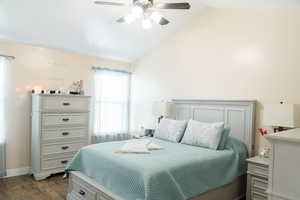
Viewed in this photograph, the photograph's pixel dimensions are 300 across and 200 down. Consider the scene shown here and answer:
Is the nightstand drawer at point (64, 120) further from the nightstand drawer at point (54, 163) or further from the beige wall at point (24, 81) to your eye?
the nightstand drawer at point (54, 163)

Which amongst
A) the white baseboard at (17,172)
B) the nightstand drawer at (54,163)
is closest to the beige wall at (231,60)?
the nightstand drawer at (54,163)

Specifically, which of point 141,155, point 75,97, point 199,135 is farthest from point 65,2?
point 199,135

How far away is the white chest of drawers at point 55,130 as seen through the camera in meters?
3.66

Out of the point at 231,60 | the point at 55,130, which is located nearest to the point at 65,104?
the point at 55,130

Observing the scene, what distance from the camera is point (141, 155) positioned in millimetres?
2525

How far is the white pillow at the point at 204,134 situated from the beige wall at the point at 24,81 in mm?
2604

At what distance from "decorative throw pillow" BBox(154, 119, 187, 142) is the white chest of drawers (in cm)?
149

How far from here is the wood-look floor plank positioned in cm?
305

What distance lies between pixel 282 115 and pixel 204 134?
993 millimetres

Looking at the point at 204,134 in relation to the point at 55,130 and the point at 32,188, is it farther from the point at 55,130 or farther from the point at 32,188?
the point at 32,188

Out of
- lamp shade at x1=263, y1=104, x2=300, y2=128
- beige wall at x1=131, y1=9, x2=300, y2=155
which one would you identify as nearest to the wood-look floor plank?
beige wall at x1=131, y1=9, x2=300, y2=155

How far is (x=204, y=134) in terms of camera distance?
3.12 m

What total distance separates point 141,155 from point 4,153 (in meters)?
2.56

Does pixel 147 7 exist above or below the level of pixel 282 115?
above
